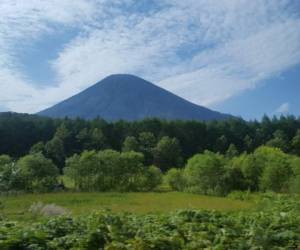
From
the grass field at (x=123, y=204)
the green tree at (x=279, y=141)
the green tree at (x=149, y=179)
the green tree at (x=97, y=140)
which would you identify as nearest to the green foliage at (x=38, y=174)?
the green tree at (x=149, y=179)

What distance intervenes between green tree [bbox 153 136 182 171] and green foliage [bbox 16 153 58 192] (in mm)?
30871

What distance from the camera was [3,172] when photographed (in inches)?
477

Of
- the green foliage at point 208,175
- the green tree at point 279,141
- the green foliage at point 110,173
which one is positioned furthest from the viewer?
the green tree at point 279,141

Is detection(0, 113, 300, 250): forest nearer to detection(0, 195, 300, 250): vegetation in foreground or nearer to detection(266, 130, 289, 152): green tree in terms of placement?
detection(0, 195, 300, 250): vegetation in foreground

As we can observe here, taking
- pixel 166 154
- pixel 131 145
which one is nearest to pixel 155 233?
pixel 131 145

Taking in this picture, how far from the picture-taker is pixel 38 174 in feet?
201

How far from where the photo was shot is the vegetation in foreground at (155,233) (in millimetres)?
7438

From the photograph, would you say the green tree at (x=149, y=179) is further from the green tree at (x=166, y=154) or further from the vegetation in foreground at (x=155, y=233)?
the vegetation in foreground at (x=155, y=233)

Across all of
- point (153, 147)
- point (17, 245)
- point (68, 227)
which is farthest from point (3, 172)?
point (153, 147)

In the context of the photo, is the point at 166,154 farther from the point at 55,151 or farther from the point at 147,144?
the point at 55,151

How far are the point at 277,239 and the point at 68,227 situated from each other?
3.69 m

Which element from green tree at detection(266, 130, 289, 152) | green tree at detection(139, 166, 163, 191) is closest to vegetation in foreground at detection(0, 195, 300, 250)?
green tree at detection(139, 166, 163, 191)

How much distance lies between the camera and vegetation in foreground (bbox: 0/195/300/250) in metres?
7.44

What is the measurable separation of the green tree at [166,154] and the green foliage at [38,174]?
3087cm
